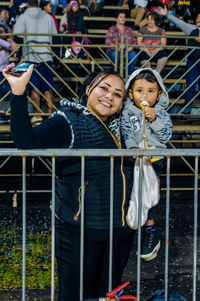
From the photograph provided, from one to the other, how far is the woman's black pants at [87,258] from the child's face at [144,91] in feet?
4.12

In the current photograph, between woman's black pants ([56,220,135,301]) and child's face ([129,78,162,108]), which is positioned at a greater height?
child's face ([129,78,162,108])

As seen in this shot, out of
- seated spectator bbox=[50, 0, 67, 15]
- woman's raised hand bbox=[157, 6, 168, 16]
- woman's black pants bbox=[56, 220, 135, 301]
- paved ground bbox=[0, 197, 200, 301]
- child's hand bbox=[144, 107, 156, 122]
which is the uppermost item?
seated spectator bbox=[50, 0, 67, 15]

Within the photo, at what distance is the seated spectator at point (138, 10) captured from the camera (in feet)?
36.2

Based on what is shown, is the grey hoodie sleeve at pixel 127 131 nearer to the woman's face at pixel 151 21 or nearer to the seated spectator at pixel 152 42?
the seated spectator at pixel 152 42

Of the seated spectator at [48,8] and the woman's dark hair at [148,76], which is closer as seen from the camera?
the woman's dark hair at [148,76]

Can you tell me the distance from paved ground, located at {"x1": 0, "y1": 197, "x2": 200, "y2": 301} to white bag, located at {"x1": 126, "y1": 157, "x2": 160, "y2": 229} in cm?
174

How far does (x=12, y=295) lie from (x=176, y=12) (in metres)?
8.54

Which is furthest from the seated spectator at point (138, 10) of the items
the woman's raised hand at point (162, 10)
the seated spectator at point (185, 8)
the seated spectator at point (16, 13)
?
the seated spectator at point (16, 13)

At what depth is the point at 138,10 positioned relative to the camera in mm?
11273

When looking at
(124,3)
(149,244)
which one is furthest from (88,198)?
(124,3)

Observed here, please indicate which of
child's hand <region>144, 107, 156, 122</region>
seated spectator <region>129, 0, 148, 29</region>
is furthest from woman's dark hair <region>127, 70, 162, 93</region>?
seated spectator <region>129, 0, 148, 29</region>

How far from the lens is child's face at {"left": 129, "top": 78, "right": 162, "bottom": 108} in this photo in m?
3.94

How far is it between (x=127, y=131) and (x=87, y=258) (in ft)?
4.05

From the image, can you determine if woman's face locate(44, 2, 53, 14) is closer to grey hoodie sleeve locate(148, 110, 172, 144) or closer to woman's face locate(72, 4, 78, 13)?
woman's face locate(72, 4, 78, 13)
